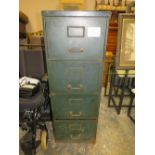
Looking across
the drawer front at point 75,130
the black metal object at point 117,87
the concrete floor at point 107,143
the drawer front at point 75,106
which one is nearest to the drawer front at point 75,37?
the drawer front at point 75,106

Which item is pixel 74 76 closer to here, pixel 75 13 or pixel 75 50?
pixel 75 50

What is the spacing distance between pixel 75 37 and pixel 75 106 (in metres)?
0.65

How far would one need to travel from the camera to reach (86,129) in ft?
5.24

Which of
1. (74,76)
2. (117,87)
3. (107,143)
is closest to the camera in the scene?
(74,76)

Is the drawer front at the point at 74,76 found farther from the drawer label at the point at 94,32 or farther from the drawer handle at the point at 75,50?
the drawer label at the point at 94,32

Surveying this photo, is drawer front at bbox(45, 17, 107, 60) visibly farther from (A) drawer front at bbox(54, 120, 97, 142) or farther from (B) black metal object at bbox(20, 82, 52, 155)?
(A) drawer front at bbox(54, 120, 97, 142)

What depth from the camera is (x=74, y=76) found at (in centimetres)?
133

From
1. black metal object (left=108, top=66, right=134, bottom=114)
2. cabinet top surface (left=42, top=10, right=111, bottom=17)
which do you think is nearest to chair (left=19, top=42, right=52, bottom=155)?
cabinet top surface (left=42, top=10, right=111, bottom=17)

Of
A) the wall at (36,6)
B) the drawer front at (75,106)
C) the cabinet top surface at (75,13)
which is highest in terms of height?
the wall at (36,6)

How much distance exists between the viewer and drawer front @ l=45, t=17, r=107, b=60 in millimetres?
1129

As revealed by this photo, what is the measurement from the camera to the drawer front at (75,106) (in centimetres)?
142

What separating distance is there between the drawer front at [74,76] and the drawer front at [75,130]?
0.37 meters

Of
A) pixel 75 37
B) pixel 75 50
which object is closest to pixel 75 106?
pixel 75 50
